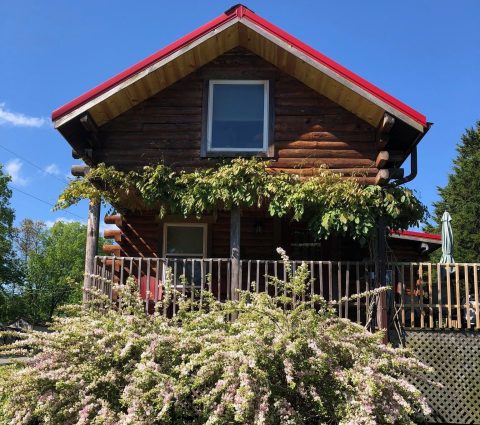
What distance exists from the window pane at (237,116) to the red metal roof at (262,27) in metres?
1.21

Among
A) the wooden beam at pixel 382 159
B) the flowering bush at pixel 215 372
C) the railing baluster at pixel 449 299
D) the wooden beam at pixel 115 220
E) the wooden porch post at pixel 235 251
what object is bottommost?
the flowering bush at pixel 215 372

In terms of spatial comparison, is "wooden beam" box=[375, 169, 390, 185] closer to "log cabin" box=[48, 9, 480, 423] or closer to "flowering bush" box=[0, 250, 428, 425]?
"log cabin" box=[48, 9, 480, 423]

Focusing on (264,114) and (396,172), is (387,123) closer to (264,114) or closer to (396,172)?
(396,172)

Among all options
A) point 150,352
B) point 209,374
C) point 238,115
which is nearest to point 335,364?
point 209,374

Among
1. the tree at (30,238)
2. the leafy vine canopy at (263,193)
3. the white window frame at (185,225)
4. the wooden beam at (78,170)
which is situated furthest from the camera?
the tree at (30,238)

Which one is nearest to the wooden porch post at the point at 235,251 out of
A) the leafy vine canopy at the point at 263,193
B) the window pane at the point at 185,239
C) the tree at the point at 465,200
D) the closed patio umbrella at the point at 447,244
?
the leafy vine canopy at the point at 263,193

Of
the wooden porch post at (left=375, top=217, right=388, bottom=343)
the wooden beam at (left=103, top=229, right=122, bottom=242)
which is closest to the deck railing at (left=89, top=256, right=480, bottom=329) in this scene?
the wooden porch post at (left=375, top=217, right=388, bottom=343)

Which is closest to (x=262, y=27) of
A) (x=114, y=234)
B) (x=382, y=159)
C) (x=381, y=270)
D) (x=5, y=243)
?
(x=382, y=159)

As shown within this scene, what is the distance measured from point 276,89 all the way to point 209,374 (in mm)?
6165

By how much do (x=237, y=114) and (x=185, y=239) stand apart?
10.9 ft

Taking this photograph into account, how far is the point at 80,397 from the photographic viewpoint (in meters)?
6.49

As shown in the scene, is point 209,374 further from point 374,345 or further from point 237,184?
point 237,184

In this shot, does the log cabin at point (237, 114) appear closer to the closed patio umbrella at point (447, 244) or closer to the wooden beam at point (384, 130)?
the wooden beam at point (384, 130)

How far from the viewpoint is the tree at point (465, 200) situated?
32281 millimetres
